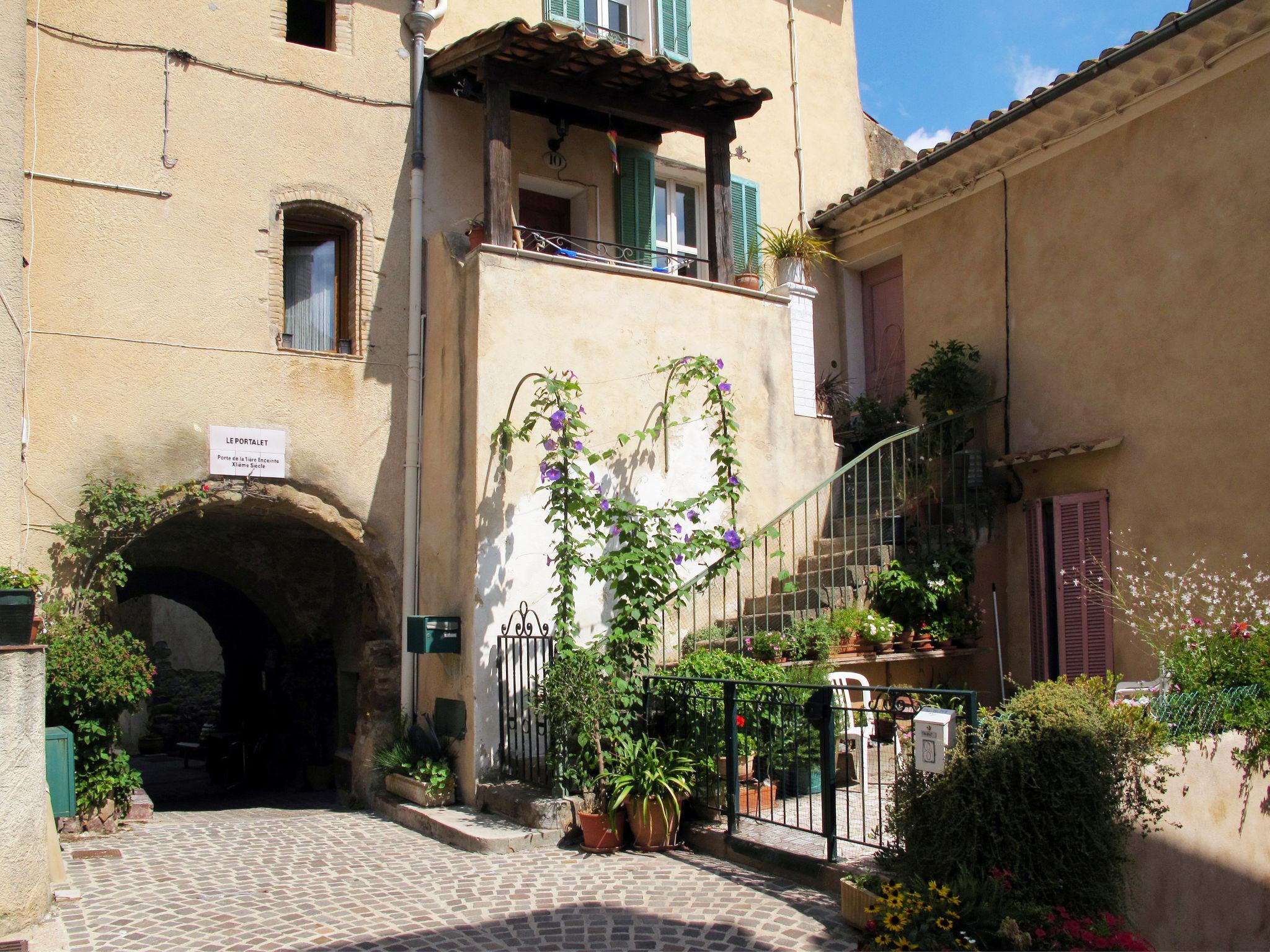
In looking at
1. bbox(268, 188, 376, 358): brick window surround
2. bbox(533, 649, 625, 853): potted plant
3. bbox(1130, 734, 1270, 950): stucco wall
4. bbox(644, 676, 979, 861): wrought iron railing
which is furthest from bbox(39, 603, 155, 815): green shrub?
bbox(1130, 734, 1270, 950): stucco wall

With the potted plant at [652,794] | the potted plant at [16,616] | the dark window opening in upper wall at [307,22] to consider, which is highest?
the dark window opening in upper wall at [307,22]

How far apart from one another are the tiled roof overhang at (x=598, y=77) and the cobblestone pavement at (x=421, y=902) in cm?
652

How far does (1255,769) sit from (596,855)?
4181 mm

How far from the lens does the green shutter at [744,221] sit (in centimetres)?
1242

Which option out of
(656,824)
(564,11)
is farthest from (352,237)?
(656,824)

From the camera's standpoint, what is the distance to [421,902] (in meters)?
6.46

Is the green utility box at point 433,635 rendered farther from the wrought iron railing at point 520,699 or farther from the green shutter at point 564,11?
the green shutter at point 564,11

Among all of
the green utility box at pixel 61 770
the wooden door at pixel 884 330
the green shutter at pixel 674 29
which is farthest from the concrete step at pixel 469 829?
the green shutter at pixel 674 29

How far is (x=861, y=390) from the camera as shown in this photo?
43.3ft

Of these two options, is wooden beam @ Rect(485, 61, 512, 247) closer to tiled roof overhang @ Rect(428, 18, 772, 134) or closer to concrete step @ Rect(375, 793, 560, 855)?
tiled roof overhang @ Rect(428, 18, 772, 134)

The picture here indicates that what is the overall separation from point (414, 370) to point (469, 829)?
4.19 m

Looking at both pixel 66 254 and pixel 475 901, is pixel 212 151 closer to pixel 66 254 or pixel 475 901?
pixel 66 254

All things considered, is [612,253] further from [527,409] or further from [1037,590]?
[1037,590]

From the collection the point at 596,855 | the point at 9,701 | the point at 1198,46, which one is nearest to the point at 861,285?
the point at 1198,46
